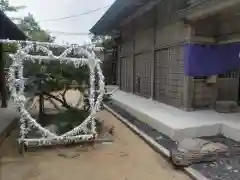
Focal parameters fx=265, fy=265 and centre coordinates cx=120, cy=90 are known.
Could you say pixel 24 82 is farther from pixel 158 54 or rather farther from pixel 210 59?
pixel 158 54

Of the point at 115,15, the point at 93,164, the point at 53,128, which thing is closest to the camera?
the point at 93,164

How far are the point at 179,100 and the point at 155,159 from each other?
10.8 feet

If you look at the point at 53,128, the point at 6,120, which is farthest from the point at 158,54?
the point at 6,120

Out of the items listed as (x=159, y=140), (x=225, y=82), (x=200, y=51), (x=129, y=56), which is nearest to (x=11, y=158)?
(x=159, y=140)

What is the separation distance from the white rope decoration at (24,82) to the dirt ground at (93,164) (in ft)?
0.89

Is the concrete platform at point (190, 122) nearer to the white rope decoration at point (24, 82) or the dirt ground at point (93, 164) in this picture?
the dirt ground at point (93, 164)

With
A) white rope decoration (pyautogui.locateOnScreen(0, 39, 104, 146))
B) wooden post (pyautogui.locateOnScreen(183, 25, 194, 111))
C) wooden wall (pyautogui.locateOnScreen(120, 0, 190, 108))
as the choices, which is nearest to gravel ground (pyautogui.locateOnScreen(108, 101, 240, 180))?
white rope decoration (pyautogui.locateOnScreen(0, 39, 104, 146))

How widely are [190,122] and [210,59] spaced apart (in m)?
2.26

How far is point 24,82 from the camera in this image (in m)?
5.29

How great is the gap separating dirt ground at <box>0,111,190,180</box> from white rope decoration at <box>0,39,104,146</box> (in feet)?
0.89

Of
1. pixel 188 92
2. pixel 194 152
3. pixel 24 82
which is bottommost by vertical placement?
pixel 194 152

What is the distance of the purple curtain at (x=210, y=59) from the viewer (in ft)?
23.7

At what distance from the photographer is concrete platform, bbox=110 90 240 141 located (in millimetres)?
5633

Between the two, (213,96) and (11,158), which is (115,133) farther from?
(213,96)
